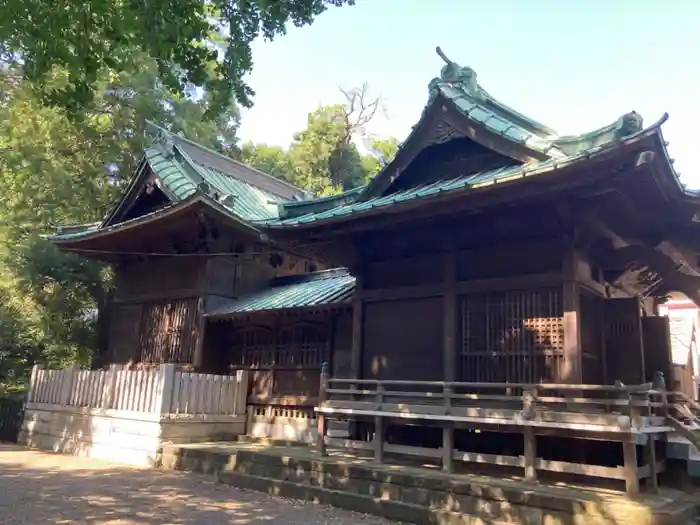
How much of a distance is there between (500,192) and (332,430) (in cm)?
683

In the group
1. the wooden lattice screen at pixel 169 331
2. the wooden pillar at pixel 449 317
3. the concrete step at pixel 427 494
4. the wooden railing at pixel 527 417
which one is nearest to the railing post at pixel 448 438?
the wooden railing at pixel 527 417

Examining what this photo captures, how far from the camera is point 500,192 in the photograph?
7.97 meters

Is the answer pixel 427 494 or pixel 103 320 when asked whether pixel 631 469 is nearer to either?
pixel 427 494

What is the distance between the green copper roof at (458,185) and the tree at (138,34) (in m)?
2.26

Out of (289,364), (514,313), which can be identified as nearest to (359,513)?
(514,313)

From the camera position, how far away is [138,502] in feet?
26.9

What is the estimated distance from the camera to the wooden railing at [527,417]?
6.76 metres

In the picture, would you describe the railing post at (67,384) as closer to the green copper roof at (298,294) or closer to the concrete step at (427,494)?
the green copper roof at (298,294)

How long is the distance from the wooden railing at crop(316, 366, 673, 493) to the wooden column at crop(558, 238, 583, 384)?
248mm

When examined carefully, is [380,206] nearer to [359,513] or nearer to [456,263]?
[456,263]

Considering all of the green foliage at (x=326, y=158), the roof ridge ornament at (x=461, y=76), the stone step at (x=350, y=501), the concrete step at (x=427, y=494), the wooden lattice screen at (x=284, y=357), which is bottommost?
the stone step at (x=350, y=501)

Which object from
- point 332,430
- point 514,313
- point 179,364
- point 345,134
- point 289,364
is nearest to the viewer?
point 514,313

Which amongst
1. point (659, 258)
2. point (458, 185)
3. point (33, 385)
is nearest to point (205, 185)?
point (458, 185)

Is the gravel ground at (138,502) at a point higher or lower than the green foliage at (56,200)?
lower
